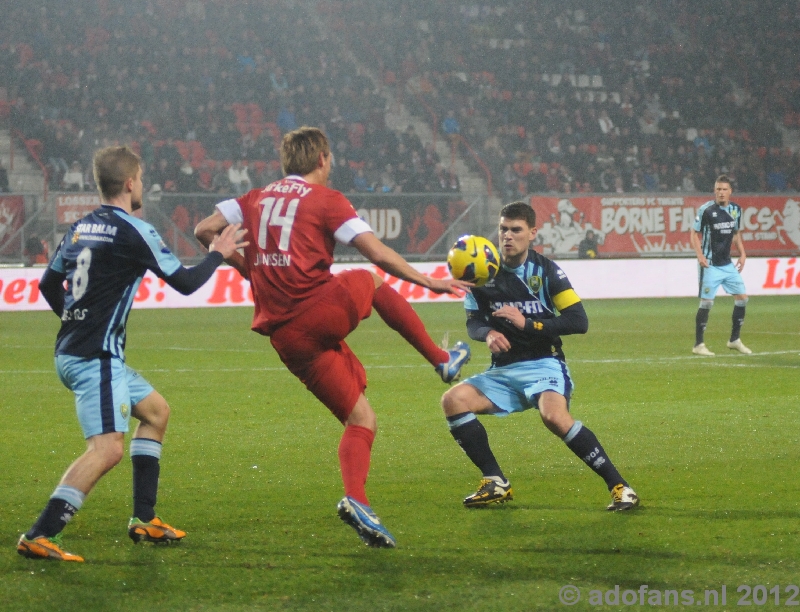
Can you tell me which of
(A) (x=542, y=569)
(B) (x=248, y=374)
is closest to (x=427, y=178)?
(B) (x=248, y=374)

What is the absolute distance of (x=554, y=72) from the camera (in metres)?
31.9

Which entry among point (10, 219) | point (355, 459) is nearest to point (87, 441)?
point (355, 459)

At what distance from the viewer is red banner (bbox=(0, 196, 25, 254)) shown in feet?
68.7

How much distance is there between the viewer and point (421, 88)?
1206 inches

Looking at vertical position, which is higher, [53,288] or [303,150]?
[303,150]

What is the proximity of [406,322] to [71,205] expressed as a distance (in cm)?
1781

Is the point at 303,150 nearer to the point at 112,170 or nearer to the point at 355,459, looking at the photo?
the point at 112,170

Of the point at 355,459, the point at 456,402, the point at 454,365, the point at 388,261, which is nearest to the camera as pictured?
the point at 388,261

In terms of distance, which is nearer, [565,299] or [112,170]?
[112,170]

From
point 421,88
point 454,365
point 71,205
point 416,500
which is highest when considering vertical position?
point 421,88

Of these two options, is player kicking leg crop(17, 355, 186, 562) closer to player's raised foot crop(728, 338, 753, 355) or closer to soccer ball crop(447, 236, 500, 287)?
soccer ball crop(447, 236, 500, 287)

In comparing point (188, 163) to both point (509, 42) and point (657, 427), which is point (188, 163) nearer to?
point (509, 42)

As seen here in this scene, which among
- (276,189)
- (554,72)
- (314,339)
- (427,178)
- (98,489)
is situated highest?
(554,72)

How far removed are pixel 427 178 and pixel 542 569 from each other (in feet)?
78.2
